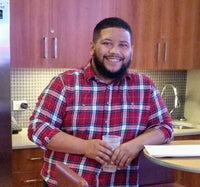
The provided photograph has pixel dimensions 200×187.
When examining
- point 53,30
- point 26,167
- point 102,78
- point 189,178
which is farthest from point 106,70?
point 189,178

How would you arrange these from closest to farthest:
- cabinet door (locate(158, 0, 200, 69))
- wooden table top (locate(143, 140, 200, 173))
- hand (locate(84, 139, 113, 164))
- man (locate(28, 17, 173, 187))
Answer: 1. wooden table top (locate(143, 140, 200, 173))
2. hand (locate(84, 139, 113, 164))
3. man (locate(28, 17, 173, 187))
4. cabinet door (locate(158, 0, 200, 69))

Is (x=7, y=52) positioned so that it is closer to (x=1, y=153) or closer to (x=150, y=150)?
(x=1, y=153)

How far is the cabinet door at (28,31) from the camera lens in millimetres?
2314

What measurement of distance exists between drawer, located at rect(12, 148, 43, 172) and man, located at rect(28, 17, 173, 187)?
2.50 feet

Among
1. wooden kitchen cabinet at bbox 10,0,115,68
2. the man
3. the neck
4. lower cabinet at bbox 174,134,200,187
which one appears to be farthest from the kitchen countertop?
the neck

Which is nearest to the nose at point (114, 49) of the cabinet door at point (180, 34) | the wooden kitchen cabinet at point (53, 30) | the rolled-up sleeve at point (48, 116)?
the rolled-up sleeve at point (48, 116)

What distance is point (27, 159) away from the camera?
2305 millimetres

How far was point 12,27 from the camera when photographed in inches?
90.9

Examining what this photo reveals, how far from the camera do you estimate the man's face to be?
1.53 m

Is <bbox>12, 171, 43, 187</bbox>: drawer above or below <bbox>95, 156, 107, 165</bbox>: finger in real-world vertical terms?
below

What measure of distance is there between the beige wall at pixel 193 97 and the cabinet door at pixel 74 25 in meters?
1.23

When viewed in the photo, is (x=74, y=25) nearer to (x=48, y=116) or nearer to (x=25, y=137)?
(x=25, y=137)

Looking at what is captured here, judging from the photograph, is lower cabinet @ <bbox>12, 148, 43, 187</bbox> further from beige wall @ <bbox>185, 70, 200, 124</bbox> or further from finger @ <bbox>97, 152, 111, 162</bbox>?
beige wall @ <bbox>185, 70, 200, 124</bbox>

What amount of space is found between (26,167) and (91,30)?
111 centimetres
